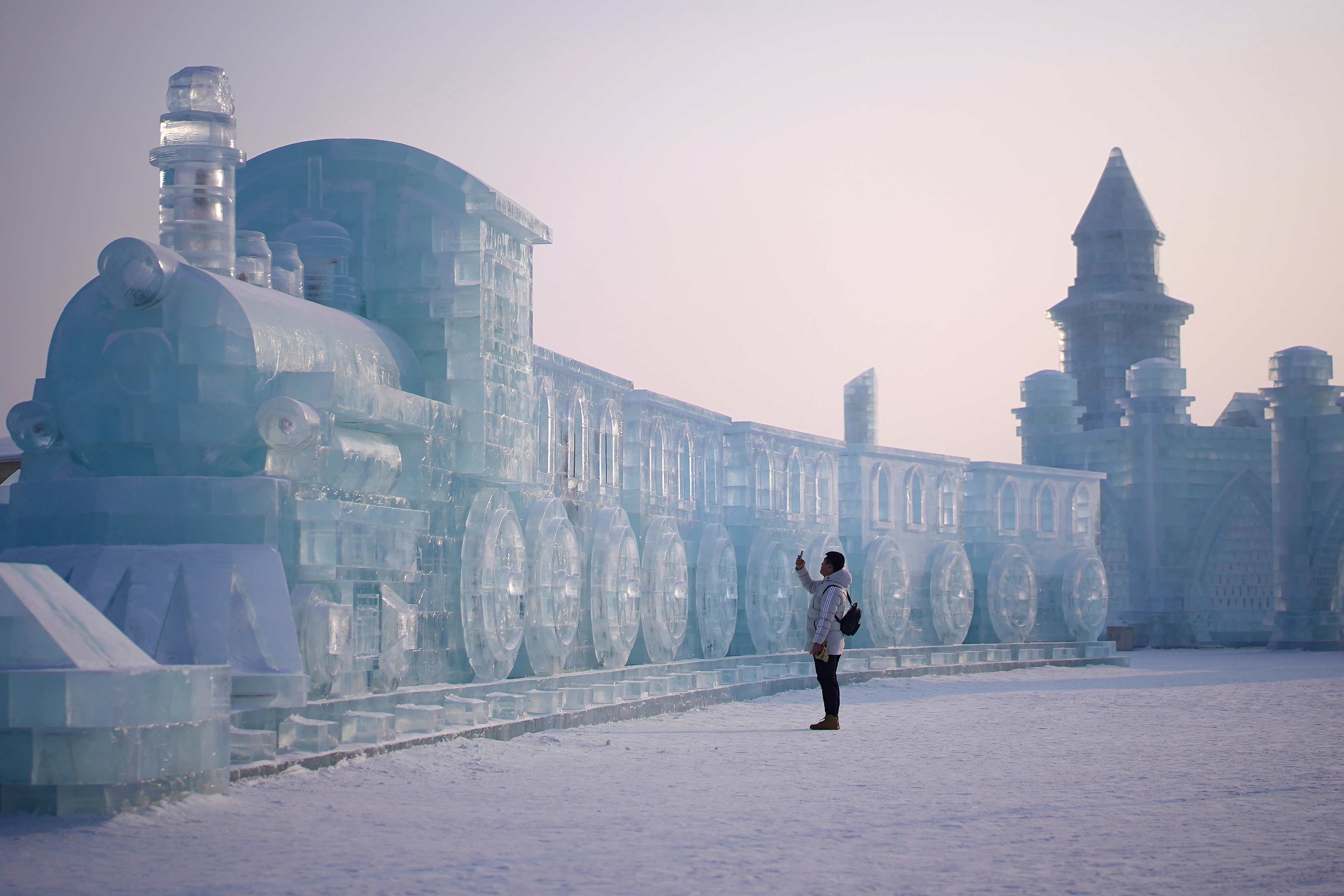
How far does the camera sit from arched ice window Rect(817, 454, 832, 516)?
21531 mm

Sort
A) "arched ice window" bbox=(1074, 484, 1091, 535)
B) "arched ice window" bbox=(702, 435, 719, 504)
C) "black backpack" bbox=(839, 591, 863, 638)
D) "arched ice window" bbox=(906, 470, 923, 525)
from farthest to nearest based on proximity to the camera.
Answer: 1. "arched ice window" bbox=(1074, 484, 1091, 535)
2. "arched ice window" bbox=(906, 470, 923, 525)
3. "arched ice window" bbox=(702, 435, 719, 504)
4. "black backpack" bbox=(839, 591, 863, 638)

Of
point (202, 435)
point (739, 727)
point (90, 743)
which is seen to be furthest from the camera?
point (739, 727)

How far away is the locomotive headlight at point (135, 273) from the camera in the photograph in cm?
954

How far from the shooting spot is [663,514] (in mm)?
17438

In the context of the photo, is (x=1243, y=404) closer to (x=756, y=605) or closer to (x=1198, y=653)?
(x=1198, y=653)

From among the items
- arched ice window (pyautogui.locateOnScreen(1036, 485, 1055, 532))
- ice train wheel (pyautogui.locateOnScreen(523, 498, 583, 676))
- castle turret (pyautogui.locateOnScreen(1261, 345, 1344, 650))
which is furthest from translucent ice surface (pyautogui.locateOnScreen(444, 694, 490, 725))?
castle turret (pyautogui.locateOnScreen(1261, 345, 1344, 650))

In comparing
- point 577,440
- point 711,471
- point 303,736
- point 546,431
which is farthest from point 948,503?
point 303,736

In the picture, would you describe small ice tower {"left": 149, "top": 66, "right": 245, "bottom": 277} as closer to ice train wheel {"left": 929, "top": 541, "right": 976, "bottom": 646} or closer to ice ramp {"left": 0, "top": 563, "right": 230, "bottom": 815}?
ice ramp {"left": 0, "top": 563, "right": 230, "bottom": 815}

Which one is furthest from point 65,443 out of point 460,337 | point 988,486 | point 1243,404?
point 1243,404

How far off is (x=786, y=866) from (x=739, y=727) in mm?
6481

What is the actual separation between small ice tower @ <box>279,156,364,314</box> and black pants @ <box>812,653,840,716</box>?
5218mm

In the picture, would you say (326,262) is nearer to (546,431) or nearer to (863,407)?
(546,431)

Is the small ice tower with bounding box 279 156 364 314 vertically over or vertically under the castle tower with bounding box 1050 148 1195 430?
under

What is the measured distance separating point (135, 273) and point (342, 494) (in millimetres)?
2165
